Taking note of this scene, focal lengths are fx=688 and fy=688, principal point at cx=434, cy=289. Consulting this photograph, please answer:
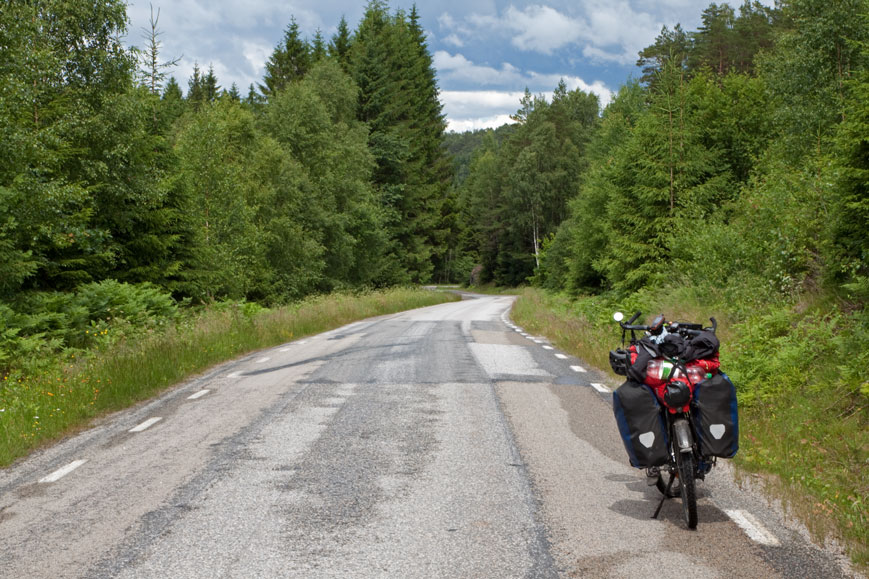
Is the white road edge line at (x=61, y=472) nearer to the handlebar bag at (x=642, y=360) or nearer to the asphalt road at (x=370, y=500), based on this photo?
the asphalt road at (x=370, y=500)

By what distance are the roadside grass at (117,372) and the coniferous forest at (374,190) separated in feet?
3.76

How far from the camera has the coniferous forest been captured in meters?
9.84

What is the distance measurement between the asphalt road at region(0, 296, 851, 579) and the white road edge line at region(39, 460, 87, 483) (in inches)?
1.0

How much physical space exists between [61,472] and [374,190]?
46755mm

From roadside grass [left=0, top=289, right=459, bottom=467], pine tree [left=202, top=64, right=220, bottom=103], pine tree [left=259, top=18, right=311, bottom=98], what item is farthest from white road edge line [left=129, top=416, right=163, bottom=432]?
pine tree [left=202, top=64, right=220, bottom=103]

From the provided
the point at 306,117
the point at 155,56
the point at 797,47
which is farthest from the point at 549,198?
the point at 155,56

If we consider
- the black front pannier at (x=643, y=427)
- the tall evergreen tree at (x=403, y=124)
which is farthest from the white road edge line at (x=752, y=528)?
the tall evergreen tree at (x=403, y=124)

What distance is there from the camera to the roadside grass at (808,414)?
495 centimetres

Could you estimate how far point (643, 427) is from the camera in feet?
15.5

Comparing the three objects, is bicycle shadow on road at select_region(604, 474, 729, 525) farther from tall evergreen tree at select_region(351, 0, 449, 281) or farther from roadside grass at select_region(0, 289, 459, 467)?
tall evergreen tree at select_region(351, 0, 449, 281)

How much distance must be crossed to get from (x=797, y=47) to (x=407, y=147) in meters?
29.7

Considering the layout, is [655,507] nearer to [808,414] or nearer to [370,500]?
[370,500]

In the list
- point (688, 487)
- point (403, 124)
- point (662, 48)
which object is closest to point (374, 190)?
point (403, 124)

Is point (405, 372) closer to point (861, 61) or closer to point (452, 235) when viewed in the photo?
point (861, 61)
